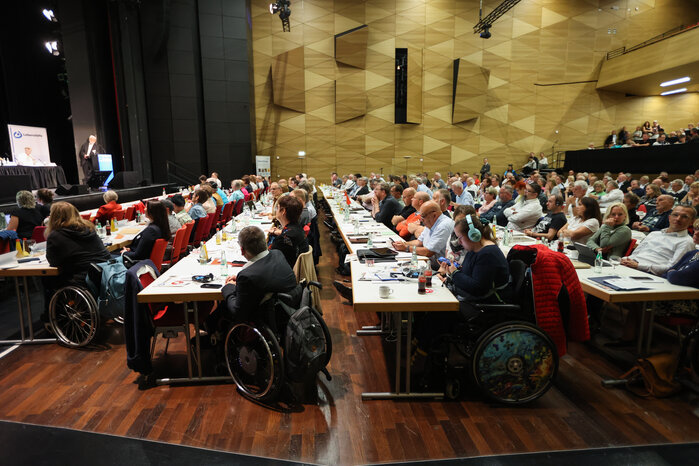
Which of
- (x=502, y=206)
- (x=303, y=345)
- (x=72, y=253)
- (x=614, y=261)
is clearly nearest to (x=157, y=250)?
(x=72, y=253)

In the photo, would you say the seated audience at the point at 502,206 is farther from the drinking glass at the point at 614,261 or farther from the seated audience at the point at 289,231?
the seated audience at the point at 289,231

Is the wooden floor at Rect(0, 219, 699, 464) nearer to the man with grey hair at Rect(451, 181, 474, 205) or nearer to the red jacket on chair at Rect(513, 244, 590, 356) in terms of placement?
the red jacket on chair at Rect(513, 244, 590, 356)

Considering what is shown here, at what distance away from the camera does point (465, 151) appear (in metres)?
17.3

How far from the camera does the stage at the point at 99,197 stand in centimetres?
803

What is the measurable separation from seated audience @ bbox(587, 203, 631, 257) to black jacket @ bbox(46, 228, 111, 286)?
4.85 m

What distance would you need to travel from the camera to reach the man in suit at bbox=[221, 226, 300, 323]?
8.60 ft

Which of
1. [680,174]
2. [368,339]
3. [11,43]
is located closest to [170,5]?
[11,43]

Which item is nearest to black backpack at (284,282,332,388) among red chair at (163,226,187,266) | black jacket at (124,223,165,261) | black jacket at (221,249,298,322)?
black jacket at (221,249,298,322)

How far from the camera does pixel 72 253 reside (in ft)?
12.0

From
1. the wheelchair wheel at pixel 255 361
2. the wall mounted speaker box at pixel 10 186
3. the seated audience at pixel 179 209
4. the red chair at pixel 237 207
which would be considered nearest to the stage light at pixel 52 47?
the wall mounted speaker box at pixel 10 186

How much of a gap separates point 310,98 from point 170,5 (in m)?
5.77

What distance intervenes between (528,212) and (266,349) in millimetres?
4288

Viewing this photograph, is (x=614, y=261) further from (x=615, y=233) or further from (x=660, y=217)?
(x=660, y=217)

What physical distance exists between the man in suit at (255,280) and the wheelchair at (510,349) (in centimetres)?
120
